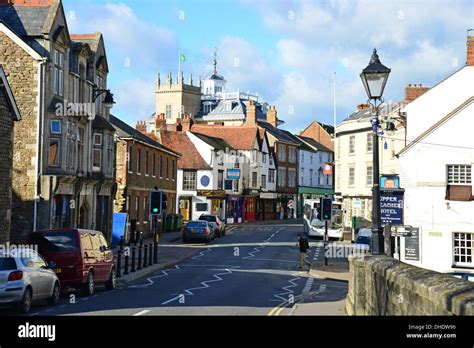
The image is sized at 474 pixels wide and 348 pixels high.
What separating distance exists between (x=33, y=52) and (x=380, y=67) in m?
21.4

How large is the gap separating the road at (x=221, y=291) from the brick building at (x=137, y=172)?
9165 mm

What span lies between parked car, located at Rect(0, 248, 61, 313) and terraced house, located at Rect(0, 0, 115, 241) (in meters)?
13.2

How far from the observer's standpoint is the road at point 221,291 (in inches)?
703

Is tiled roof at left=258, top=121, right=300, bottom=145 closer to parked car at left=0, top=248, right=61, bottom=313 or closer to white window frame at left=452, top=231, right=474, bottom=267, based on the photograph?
white window frame at left=452, top=231, right=474, bottom=267

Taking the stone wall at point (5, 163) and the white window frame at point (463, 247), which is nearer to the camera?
the stone wall at point (5, 163)

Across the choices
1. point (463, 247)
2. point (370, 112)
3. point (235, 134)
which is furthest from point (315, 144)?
point (463, 247)

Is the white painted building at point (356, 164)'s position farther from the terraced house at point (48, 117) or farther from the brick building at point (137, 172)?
the terraced house at point (48, 117)

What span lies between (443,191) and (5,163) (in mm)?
20298

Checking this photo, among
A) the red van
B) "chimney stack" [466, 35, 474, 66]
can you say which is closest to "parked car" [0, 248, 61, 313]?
the red van

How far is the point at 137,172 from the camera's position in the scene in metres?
49.3

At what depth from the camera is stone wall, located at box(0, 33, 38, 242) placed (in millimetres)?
31562

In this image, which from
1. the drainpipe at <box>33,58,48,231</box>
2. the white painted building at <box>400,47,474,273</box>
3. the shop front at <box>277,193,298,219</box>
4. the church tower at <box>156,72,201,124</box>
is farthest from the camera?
the church tower at <box>156,72,201,124</box>

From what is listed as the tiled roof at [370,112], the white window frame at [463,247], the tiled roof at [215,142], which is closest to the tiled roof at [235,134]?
the tiled roof at [215,142]
